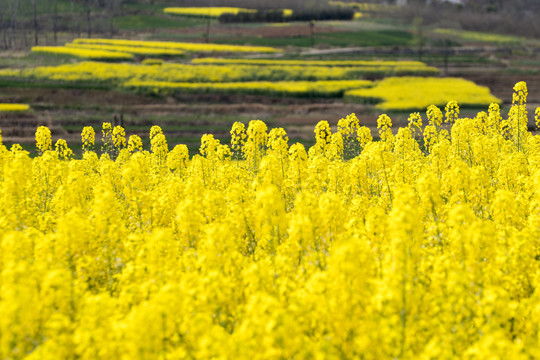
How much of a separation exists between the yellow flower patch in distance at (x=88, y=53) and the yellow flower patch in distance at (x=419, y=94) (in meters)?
40.3

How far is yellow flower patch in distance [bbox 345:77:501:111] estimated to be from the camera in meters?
54.3

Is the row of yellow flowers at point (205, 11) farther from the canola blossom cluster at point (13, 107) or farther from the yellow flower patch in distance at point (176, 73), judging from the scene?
the canola blossom cluster at point (13, 107)

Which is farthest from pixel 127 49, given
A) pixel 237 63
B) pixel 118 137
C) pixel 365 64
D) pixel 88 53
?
pixel 118 137

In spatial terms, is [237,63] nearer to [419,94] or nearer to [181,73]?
[181,73]

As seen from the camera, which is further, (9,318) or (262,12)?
(262,12)

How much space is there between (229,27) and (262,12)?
17100mm

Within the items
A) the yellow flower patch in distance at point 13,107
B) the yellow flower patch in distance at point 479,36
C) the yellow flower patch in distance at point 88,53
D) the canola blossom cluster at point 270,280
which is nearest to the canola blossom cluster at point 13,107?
the yellow flower patch in distance at point 13,107

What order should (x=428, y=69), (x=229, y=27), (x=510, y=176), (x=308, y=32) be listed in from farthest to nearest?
1. (x=229, y=27)
2. (x=308, y=32)
3. (x=428, y=69)
4. (x=510, y=176)

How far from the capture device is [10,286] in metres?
9.23

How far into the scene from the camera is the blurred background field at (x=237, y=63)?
48875 millimetres

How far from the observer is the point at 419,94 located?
59312 mm

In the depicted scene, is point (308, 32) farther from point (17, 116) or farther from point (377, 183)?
point (377, 183)

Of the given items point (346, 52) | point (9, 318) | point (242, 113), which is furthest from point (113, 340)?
point (346, 52)

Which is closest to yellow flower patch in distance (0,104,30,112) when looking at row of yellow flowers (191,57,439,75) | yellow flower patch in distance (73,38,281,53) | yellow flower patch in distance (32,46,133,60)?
yellow flower patch in distance (32,46,133,60)
